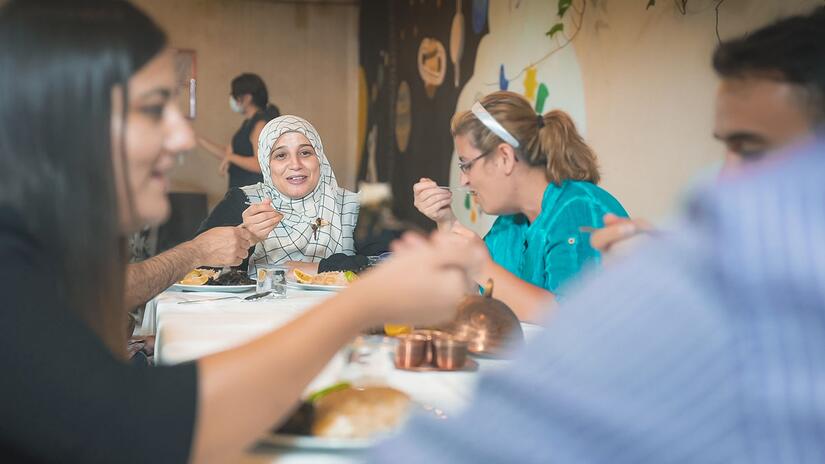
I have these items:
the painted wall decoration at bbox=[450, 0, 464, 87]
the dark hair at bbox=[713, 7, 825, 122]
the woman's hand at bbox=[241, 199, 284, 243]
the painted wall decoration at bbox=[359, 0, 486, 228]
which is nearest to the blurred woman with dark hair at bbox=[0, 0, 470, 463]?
the dark hair at bbox=[713, 7, 825, 122]

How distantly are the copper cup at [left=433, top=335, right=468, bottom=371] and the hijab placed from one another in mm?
2014

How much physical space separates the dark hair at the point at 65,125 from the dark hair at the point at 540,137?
1.75 m

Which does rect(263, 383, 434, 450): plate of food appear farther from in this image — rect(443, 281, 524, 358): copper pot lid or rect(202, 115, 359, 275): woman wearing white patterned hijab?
rect(202, 115, 359, 275): woman wearing white patterned hijab

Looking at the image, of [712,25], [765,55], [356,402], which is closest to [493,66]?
[712,25]

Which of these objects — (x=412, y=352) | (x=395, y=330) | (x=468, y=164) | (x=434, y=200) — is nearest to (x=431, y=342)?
(x=412, y=352)

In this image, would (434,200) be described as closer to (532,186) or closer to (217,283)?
(532,186)

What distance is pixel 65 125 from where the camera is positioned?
881mm

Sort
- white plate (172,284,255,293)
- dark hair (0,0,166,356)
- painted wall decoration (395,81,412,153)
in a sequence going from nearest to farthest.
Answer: dark hair (0,0,166,356) → white plate (172,284,255,293) → painted wall decoration (395,81,412,153)

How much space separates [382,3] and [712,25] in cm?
548

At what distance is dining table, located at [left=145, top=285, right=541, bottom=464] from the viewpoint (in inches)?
40.8

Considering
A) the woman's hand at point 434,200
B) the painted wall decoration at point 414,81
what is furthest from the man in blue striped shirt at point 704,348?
the painted wall decoration at point 414,81

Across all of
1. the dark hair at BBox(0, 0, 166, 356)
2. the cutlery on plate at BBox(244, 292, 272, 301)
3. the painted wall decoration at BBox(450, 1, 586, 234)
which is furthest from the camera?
the painted wall decoration at BBox(450, 1, 586, 234)

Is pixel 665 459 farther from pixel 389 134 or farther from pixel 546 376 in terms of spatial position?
pixel 389 134

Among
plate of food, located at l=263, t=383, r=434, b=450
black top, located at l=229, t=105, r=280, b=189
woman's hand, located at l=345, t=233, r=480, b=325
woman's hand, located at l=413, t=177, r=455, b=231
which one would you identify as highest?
black top, located at l=229, t=105, r=280, b=189
